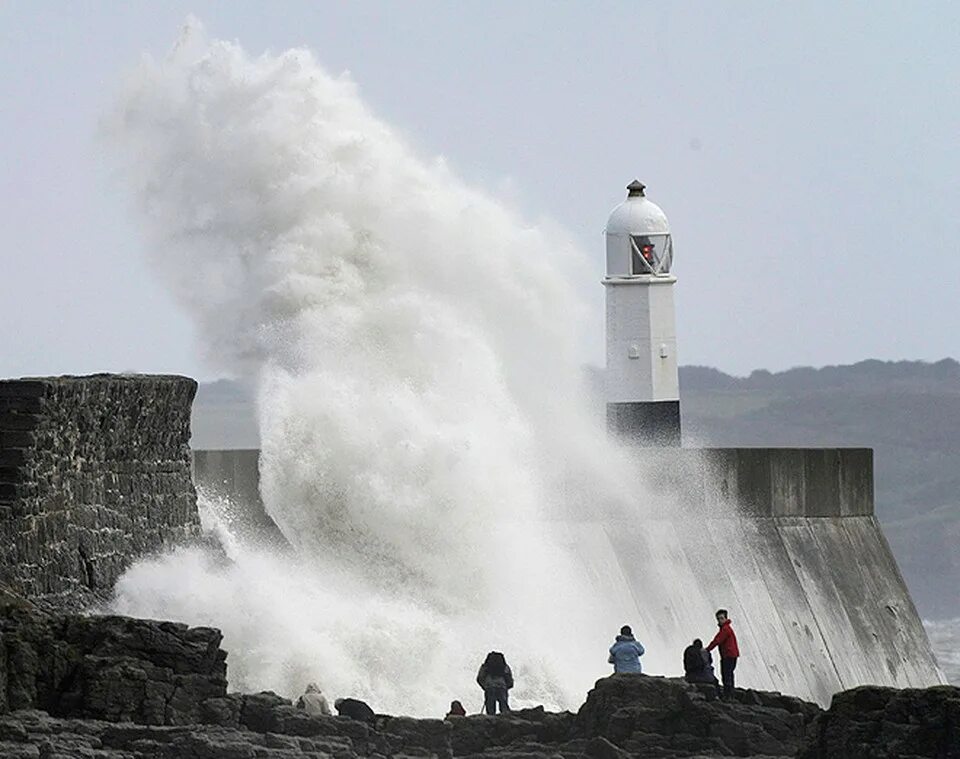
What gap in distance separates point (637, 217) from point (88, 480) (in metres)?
7.74

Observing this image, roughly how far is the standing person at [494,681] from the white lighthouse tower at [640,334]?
22.2ft

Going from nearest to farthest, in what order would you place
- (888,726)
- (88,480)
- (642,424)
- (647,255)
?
(888,726), (88,480), (642,424), (647,255)

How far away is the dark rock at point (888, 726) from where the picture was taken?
10.3m

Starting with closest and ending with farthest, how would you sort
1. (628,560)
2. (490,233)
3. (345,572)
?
(345,572) < (628,560) < (490,233)

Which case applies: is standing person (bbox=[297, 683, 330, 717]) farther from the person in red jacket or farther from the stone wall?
the person in red jacket

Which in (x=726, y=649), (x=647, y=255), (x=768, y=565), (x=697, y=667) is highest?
(x=647, y=255)

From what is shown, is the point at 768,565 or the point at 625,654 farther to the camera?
the point at 768,565

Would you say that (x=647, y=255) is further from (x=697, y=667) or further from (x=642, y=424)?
(x=697, y=667)

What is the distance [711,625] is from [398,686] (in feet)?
14.5

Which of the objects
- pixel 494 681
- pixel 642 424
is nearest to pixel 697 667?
pixel 494 681

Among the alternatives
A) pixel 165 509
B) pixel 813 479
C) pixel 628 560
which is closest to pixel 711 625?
pixel 628 560

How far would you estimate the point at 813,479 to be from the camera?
2034 cm

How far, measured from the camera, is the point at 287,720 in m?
10.7

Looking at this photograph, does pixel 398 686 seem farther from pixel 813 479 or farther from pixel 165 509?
pixel 813 479
